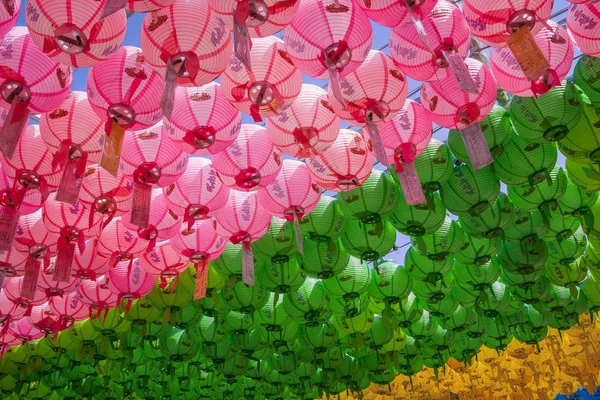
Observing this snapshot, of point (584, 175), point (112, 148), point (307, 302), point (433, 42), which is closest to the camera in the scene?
point (433, 42)

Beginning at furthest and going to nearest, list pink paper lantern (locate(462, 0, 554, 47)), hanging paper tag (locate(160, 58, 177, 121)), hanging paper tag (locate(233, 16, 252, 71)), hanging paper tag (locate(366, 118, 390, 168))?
hanging paper tag (locate(366, 118, 390, 168)), pink paper lantern (locate(462, 0, 554, 47)), hanging paper tag (locate(160, 58, 177, 121)), hanging paper tag (locate(233, 16, 252, 71))

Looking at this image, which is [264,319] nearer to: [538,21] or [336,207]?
[336,207]

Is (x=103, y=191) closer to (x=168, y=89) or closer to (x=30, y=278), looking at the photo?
(x=30, y=278)

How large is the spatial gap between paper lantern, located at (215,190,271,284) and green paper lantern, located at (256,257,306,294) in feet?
5.68

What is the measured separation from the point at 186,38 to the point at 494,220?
4075 millimetres

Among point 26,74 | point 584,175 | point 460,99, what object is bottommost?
point 584,175

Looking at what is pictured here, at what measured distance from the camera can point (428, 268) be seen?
22.2 feet

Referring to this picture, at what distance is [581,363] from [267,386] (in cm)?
748

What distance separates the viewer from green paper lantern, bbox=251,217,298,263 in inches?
232

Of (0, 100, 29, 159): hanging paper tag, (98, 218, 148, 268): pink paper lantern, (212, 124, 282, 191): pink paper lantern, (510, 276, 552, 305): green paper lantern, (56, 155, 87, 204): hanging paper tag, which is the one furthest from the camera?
(510, 276, 552, 305): green paper lantern

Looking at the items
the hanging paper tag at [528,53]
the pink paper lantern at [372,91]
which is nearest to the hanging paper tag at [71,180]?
the pink paper lantern at [372,91]

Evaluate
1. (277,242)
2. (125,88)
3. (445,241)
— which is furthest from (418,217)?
(125,88)

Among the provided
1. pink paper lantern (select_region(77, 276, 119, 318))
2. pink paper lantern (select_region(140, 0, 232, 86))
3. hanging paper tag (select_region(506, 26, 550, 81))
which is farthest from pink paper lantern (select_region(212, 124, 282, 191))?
pink paper lantern (select_region(77, 276, 119, 318))

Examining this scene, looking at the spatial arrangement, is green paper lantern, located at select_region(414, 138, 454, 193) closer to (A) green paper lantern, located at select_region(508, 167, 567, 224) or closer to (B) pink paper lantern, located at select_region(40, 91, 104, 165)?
(A) green paper lantern, located at select_region(508, 167, 567, 224)
